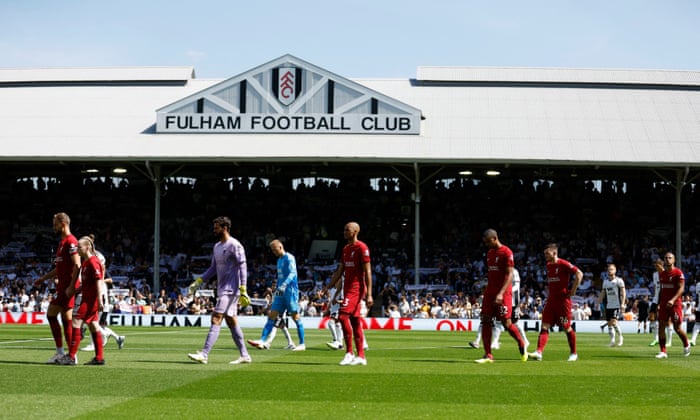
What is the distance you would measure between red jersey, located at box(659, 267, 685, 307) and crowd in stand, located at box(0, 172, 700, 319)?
63.2 feet

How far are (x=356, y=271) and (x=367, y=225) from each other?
2743 cm

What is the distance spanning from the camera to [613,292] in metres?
21.3

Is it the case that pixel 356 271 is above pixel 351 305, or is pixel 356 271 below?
above

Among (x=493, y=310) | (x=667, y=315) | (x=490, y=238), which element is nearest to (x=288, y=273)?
(x=493, y=310)

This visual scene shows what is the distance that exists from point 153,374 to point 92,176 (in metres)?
32.5

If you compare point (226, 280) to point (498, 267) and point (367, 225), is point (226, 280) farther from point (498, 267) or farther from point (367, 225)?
point (367, 225)

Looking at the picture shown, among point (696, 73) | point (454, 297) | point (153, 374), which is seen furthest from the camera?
point (696, 73)

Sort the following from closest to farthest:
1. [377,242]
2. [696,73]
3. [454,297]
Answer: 1. [454,297]
2. [377,242]
3. [696,73]

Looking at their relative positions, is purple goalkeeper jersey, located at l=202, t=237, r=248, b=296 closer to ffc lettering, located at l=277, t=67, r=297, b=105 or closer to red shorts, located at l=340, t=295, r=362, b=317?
red shorts, located at l=340, t=295, r=362, b=317

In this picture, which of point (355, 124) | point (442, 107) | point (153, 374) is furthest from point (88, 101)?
point (153, 374)

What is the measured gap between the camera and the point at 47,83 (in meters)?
44.6

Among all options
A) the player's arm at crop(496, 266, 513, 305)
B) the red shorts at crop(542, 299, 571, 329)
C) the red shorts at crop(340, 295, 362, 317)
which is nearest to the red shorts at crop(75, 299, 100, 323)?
the red shorts at crop(340, 295, 362, 317)

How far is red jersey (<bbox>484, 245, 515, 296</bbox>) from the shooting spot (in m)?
14.6

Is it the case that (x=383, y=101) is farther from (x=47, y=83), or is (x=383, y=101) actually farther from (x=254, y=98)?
(x=47, y=83)
